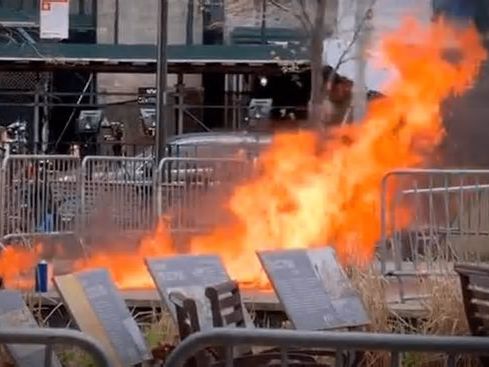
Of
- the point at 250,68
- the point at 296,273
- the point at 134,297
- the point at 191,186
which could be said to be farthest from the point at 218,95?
the point at 296,273

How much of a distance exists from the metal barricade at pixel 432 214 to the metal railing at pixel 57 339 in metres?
5.72

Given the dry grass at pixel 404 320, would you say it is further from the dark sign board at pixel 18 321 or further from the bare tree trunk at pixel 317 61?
the bare tree trunk at pixel 317 61

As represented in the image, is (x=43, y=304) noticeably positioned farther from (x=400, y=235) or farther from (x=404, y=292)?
(x=400, y=235)

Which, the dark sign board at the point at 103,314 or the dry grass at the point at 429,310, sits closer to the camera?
the dark sign board at the point at 103,314

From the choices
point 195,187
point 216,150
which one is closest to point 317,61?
point 216,150

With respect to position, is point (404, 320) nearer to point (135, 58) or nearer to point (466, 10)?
point (466, 10)

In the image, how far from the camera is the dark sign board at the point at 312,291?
23.8ft

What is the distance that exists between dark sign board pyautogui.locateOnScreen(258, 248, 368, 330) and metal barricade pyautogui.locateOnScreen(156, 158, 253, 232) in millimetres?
5297

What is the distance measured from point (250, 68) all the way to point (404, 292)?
14.2m

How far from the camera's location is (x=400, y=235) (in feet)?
34.6

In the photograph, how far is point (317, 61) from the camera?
16.9 meters

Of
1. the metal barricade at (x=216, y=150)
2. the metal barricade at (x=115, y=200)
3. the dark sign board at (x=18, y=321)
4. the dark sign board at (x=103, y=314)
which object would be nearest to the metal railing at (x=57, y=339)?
the dark sign board at (x=18, y=321)

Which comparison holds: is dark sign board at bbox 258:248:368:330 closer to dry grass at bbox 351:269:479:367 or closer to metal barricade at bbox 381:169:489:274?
dry grass at bbox 351:269:479:367

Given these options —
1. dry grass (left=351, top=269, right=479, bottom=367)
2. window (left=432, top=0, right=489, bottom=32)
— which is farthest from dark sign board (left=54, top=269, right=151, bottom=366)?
window (left=432, top=0, right=489, bottom=32)
